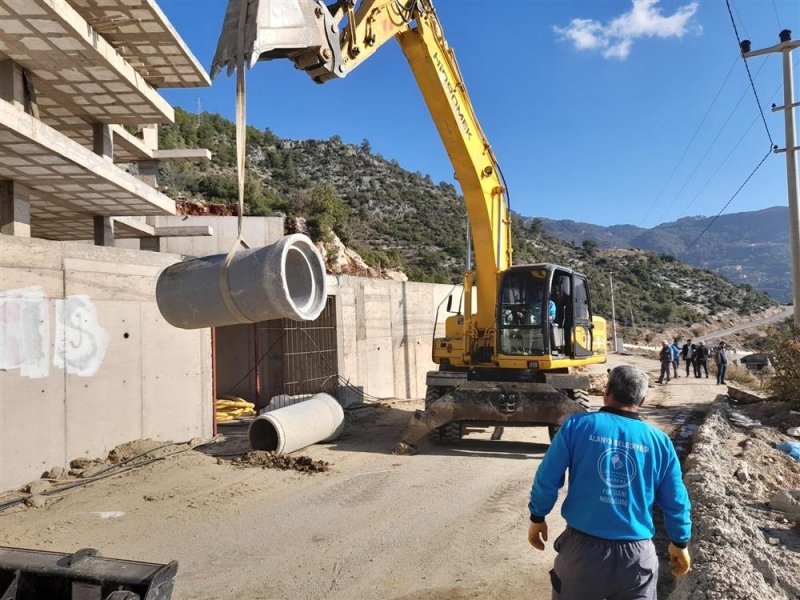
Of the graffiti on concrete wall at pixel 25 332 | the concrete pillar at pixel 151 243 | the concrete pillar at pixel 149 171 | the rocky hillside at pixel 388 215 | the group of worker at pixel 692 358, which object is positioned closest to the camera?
the graffiti on concrete wall at pixel 25 332

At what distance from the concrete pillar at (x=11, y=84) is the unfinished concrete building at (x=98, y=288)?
0.06 feet

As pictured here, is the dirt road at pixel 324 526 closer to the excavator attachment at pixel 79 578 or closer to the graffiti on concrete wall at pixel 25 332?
the graffiti on concrete wall at pixel 25 332

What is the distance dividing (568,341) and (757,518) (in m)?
4.90

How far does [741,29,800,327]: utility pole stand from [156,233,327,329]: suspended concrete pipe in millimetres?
14533

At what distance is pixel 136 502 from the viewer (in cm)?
701

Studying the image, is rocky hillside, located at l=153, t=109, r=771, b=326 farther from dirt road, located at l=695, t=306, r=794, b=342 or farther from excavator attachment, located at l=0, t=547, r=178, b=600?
excavator attachment, located at l=0, t=547, r=178, b=600

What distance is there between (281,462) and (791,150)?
51.3 ft

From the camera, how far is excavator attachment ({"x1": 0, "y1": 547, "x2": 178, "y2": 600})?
106 inches

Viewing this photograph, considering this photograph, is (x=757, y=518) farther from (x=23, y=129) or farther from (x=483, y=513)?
(x=23, y=129)

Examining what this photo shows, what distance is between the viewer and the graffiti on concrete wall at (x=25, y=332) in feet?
23.8

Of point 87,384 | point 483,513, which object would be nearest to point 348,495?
point 483,513

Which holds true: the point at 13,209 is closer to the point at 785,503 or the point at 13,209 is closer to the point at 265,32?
the point at 265,32

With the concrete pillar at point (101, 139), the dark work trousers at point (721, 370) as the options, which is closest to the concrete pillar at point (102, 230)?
the concrete pillar at point (101, 139)

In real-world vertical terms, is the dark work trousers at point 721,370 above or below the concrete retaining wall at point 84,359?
below
